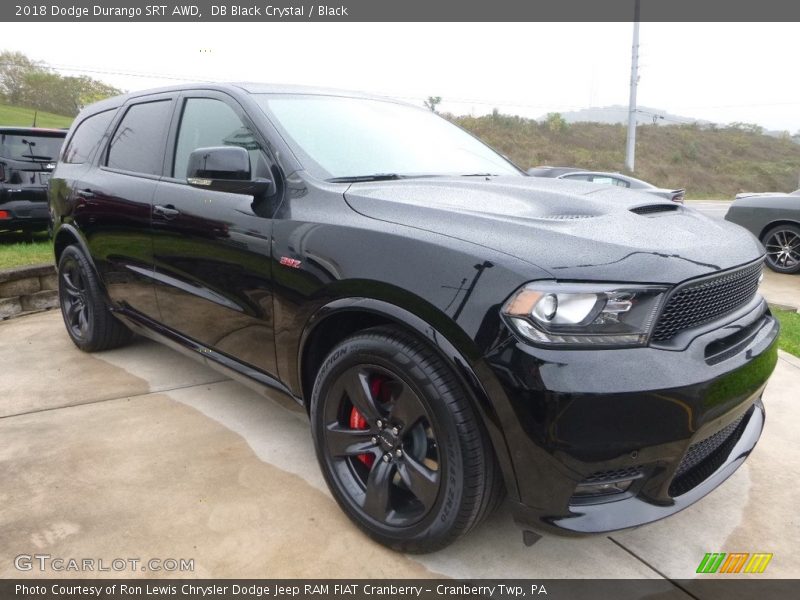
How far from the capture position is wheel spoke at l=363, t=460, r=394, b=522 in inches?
83.1

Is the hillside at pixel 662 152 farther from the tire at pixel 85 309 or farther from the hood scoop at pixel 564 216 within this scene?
the hood scoop at pixel 564 216

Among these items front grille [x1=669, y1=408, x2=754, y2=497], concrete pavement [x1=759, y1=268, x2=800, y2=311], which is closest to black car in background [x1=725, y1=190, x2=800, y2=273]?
concrete pavement [x1=759, y1=268, x2=800, y2=311]

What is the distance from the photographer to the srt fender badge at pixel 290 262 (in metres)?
2.29

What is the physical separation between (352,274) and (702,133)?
71.0 meters

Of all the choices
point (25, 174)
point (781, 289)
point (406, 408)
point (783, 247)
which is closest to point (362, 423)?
point (406, 408)

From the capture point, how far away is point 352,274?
207cm

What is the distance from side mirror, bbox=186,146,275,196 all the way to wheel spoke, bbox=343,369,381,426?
2.86 feet

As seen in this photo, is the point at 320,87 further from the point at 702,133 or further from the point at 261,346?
the point at 702,133

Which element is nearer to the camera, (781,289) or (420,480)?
(420,480)

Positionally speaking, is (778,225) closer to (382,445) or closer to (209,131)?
(209,131)

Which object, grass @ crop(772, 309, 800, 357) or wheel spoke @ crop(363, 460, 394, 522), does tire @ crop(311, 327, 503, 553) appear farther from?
grass @ crop(772, 309, 800, 357)

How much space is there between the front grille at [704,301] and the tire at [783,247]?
22.9ft

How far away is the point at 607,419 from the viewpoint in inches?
64.3

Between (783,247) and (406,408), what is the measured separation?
8.04 meters
